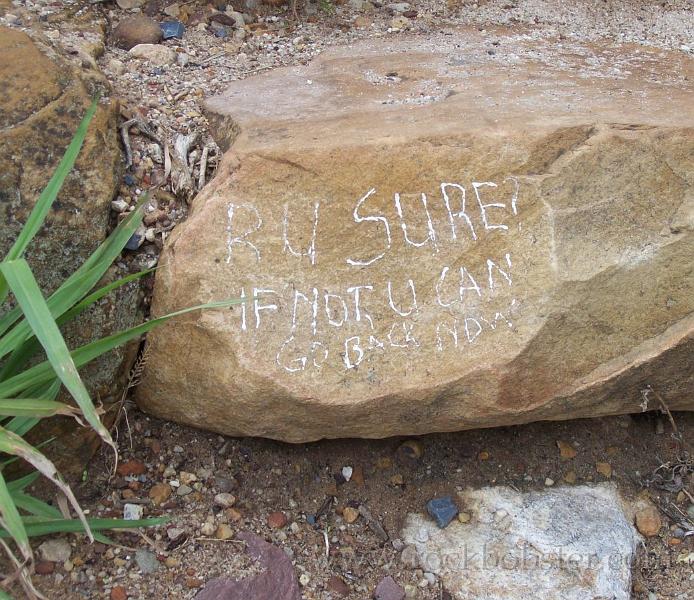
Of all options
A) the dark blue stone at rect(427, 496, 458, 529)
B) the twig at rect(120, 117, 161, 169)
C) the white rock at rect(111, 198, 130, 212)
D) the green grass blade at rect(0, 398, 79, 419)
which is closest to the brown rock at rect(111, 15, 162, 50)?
the twig at rect(120, 117, 161, 169)

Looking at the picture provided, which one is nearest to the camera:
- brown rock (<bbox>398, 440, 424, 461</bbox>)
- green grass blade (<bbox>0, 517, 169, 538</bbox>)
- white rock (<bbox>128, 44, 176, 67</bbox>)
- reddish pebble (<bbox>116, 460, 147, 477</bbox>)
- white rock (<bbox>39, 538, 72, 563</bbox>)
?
green grass blade (<bbox>0, 517, 169, 538</bbox>)

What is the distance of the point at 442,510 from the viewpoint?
2381 mm

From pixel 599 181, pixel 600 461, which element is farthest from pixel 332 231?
pixel 600 461

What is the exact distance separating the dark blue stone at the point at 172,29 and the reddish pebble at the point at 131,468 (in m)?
1.59

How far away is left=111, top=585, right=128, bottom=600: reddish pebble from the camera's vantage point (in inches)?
80.7

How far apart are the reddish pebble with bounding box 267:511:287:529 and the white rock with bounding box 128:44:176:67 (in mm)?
1560

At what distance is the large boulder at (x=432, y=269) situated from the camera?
213 cm

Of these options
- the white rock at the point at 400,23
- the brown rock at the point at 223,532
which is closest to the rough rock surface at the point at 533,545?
the brown rock at the point at 223,532

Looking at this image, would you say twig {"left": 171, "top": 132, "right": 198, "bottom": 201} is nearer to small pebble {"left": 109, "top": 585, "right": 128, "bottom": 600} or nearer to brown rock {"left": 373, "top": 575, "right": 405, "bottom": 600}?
small pebble {"left": 109, "top": 585, "right": 128, "bottom": 600}

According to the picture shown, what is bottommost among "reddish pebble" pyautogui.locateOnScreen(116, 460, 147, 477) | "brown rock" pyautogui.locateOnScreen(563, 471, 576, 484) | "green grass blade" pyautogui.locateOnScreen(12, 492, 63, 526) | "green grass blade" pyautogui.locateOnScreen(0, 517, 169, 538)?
"brown rock" pyautogui.locateOnScreen(563, 471, 576, 484)

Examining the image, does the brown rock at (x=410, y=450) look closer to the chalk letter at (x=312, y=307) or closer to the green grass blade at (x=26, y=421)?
the chalk letter at (x=312, y=307)

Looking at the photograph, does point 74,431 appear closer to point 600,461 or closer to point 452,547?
point 452,547

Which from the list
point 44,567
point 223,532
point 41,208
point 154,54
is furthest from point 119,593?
point 154,54

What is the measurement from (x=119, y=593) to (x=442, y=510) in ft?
2.94
